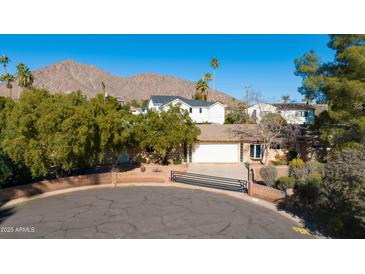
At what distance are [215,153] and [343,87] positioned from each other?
12.6 m

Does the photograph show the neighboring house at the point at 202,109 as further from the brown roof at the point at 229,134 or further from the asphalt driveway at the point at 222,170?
the asphalt driveway at the point at 222,170

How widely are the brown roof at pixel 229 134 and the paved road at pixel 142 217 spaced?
10147 millimetres

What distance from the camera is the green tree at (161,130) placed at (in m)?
19.9

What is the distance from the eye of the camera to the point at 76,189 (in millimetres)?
15352

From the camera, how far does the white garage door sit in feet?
78.0

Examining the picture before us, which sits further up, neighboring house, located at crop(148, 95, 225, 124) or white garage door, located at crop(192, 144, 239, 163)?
neighboring house, located at crop(148, 95, 225, 124)

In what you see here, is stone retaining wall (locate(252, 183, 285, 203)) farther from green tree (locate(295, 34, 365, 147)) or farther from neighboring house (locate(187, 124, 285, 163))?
neighboring house (locate(187, 124, 285, 163))

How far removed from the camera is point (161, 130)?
20578 millimetres

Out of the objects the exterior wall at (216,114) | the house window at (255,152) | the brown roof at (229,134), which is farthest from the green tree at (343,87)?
the exterior wall at (216,114)

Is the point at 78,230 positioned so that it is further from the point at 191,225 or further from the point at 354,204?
the point at 354,204

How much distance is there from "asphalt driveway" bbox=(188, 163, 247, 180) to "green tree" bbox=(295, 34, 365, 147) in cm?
749

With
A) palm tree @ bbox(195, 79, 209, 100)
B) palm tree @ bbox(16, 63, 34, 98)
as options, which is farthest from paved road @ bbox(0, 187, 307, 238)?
palm tree @ bbox(195, 79, 209, 100)

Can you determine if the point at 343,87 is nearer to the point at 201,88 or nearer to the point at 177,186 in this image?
the point at 177,186

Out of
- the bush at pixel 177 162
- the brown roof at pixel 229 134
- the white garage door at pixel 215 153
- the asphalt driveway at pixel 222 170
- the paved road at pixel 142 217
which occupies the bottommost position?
the paved road at pixel 142 217
